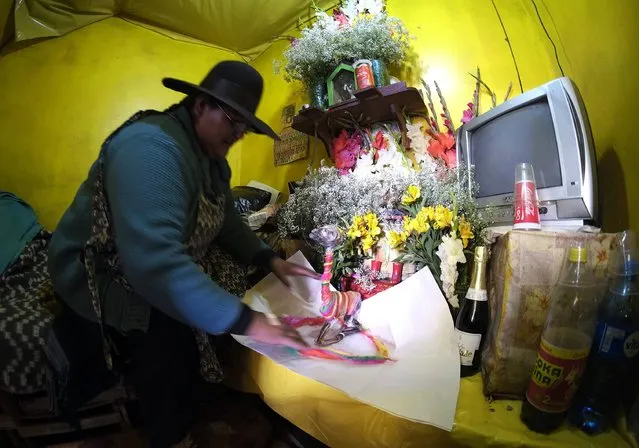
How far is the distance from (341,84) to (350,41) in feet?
0.61

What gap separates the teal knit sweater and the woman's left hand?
0.34 metres

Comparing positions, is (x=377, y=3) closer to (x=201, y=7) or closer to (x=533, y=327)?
(x=201, y=7)

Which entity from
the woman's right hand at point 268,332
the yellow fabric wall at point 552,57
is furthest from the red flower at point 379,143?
the woman's right hand at point 268,332

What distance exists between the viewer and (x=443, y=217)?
0.88m

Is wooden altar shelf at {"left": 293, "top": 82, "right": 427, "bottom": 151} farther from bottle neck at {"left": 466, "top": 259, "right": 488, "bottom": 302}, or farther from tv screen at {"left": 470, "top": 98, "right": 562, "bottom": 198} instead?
bottle neck at {"left": 466, "top": 259, "right": 488, "bottom": 302}

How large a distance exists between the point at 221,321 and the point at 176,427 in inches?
19.3

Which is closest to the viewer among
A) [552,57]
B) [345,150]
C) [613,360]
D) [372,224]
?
[613,360]

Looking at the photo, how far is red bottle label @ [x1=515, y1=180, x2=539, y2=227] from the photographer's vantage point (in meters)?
0.73

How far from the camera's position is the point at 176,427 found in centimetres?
90

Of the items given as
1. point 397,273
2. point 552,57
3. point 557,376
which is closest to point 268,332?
point 397,273

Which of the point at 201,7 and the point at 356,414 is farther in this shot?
the point at 201,7

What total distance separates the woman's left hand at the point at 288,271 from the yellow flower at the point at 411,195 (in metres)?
0.37

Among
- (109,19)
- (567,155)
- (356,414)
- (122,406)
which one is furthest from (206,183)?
(109,19)

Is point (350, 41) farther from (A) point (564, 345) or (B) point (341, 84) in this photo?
(A) point (564, 345)
